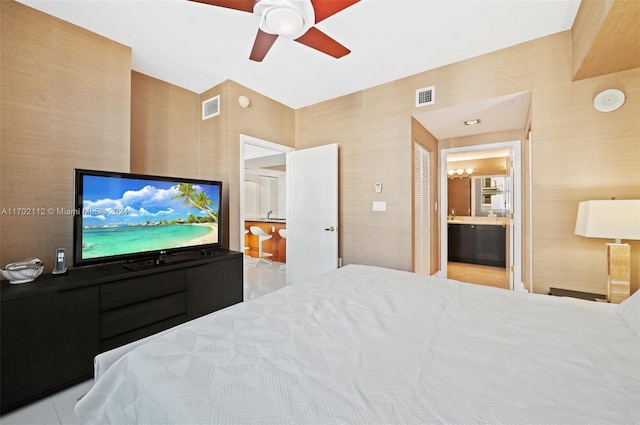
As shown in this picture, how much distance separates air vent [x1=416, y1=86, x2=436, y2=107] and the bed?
2.29 m

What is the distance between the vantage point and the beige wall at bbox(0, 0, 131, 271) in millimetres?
1869

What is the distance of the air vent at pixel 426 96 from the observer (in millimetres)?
2893

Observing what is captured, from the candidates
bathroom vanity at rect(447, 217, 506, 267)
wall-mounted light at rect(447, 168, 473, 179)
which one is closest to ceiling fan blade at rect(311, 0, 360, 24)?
bathroom vanity at rect(447, 217, 506, 267)

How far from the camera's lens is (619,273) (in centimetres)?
184

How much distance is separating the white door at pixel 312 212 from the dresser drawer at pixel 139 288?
1.75 m

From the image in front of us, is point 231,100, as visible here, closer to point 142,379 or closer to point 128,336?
point 128,336

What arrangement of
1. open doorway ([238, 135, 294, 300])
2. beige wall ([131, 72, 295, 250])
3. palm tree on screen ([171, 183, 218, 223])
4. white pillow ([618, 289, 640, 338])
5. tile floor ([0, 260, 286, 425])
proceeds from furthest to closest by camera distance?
open doorway ([238, 135, 294, 300]) → beige wall ([131, 72, 295, 250]) → palm tree on screen ([171, 183, 218, 223]) → tile floor ([0, 260, 286, 425]) → white pillow ([618, 289, 640, 338])

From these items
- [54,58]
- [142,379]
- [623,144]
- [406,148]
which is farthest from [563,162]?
[54,58]

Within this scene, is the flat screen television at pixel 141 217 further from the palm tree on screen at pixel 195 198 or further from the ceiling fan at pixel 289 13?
the ceiling fan at pixel 289 13

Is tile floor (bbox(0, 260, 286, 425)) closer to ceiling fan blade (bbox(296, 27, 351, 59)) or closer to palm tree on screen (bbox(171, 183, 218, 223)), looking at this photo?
palm tree on screen (bbox(171, 183, 218, 223))

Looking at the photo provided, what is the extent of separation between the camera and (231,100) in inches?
123

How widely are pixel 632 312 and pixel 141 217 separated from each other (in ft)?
10.4

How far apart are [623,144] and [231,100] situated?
3.69 metres

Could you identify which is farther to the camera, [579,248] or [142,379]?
[579,248]
